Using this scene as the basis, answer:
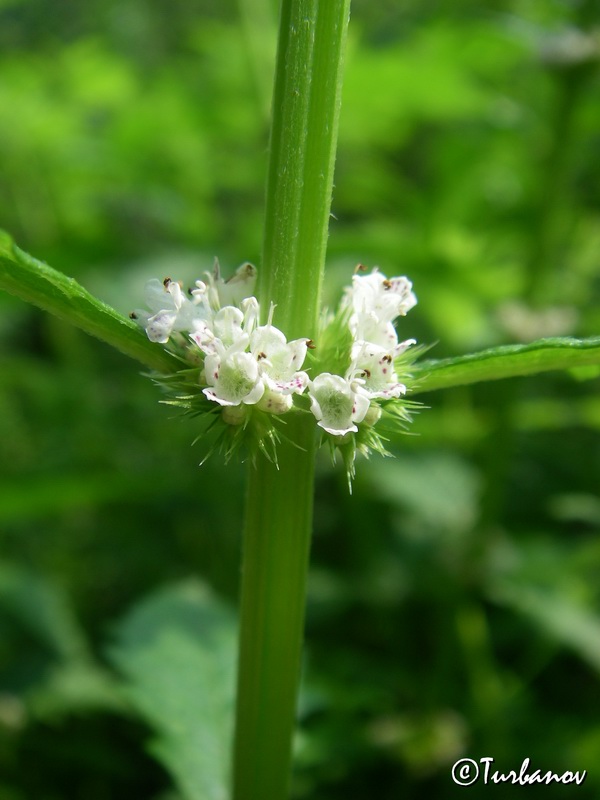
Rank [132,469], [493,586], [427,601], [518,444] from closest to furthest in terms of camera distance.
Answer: [493,586] < [427,601] < [132,469] < [518,444]

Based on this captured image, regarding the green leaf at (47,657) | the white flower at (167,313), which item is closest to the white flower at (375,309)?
the white flower at (167,313)

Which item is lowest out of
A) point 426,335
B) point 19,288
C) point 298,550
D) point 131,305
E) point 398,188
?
point 298,550

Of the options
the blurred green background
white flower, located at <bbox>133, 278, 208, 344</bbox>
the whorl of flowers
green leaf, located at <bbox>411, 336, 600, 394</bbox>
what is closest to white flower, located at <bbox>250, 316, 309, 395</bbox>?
the whorl of flowers

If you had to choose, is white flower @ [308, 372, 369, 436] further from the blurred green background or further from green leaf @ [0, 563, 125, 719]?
green leaf @ [0, 563, 125, 719]

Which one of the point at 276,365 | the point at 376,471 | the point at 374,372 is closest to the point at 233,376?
the point at 276,365

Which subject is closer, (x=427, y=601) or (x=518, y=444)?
(x=427, y=601)

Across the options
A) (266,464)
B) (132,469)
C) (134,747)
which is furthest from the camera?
(132,469)

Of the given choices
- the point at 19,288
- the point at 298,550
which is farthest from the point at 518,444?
the point at 19,288

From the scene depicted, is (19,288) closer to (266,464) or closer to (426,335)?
(266,464)
